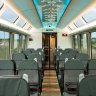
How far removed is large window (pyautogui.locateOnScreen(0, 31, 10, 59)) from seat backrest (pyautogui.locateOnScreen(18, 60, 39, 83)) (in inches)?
131

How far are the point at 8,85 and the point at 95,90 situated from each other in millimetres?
1171

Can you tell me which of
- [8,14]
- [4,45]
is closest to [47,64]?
[4,45]

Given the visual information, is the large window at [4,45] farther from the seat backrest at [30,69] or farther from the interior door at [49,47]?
the interior door at [49,47]

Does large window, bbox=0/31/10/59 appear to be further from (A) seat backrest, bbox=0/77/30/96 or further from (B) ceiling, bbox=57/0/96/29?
(A) seat backrest, bbox=0/77/30/96

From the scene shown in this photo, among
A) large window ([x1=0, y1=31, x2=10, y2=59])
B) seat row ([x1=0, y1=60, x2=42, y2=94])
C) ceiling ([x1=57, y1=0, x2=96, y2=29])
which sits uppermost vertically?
ceiling ([x1=57, y1=0, x2=96, y2=29])

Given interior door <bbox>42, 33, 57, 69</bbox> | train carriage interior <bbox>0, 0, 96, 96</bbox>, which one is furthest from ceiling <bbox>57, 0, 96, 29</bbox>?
interior door <bbox>42, 33, 57, 69</bbox>

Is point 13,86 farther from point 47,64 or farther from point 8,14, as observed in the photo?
point 47,64

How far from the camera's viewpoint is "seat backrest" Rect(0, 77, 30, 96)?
148 inches

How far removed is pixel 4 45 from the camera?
1157 cm

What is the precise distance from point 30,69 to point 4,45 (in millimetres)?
4031

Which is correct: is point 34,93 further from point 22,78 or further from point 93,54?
point 93,54

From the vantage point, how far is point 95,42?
1208cm

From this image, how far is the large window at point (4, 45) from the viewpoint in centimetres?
1109

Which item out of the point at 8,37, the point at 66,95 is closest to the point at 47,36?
the point at 8,37
